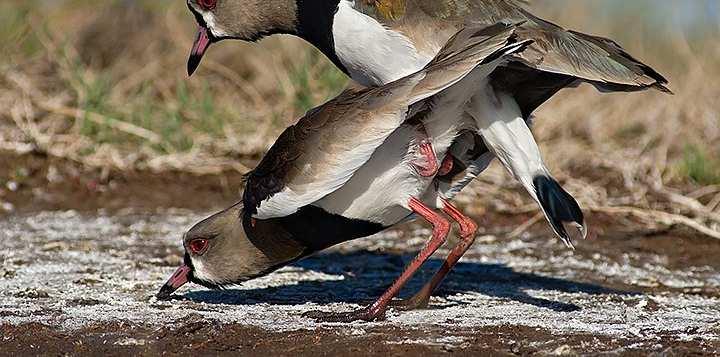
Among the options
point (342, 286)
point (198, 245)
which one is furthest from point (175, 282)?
point (342, 286)

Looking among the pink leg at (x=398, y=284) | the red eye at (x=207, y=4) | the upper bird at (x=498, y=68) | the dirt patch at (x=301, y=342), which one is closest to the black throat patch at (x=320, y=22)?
the upper bird at (x=498, y=68)

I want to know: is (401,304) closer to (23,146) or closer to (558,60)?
(558,60)

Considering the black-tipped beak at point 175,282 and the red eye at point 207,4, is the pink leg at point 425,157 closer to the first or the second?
the black-tipped beak at point 175,282

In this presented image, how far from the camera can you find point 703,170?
6.76 metres

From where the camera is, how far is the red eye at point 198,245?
185 inches

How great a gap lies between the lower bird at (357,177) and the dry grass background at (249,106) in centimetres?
212

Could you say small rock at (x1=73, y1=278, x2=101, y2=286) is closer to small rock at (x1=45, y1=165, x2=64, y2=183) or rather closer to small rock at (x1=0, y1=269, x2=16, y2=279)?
small rock at (x1=0, y1=269, x2=16, y2=279)

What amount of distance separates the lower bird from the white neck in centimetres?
21

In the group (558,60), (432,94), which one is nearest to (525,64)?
(558,60)

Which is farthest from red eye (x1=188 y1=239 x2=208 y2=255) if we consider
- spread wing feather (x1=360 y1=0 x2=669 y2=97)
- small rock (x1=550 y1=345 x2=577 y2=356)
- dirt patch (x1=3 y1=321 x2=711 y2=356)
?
small rock (x1=550 y1=345 x2=577 y2=356)

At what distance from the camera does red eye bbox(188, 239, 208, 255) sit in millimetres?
4691

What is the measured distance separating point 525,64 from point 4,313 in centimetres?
205

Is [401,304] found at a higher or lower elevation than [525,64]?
lower

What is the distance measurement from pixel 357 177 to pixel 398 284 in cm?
44
